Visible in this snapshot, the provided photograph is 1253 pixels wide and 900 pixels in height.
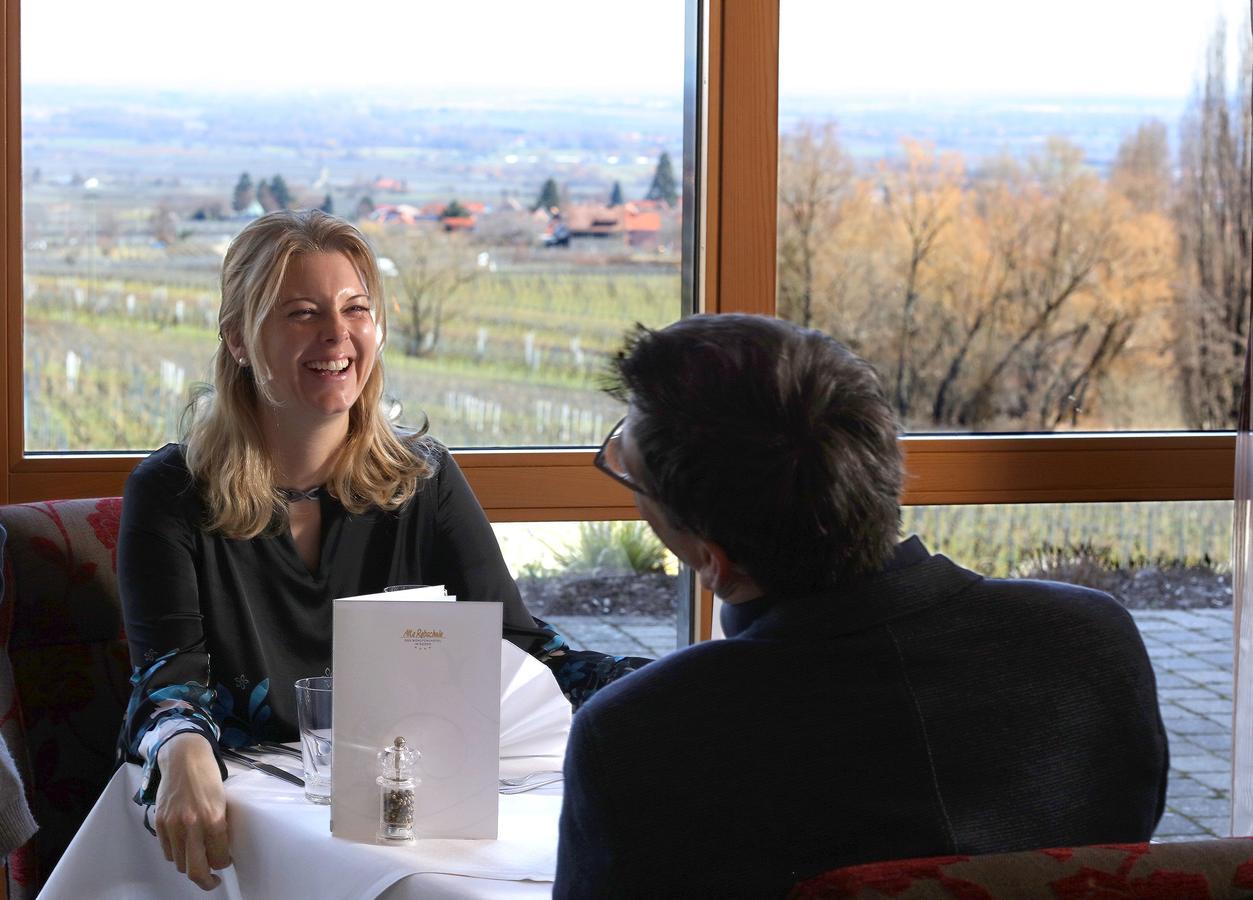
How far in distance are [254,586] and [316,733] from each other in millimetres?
519

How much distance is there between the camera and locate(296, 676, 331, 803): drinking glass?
143cm

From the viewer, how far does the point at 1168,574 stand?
2.94 meters

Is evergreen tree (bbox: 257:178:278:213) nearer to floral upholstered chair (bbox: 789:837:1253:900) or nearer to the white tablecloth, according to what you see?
the white tablecloth

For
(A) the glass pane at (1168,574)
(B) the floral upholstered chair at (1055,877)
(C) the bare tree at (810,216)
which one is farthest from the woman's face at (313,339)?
(A) the glass pane at (1168,574)

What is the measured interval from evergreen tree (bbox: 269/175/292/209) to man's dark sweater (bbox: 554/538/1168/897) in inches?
70.0

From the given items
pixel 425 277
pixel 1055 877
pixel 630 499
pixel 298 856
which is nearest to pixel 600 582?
pixel 630 499

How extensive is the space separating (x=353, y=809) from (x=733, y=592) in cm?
47

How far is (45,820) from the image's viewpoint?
1957 millimetres

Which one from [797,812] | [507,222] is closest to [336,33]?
[507,222]

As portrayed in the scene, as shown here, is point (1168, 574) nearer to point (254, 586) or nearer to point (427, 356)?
point (427, 356)

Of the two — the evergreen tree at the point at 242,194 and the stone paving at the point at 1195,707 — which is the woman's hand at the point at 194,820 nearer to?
the evergreen tree at the point at 242,194

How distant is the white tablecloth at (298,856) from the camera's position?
1263 mm

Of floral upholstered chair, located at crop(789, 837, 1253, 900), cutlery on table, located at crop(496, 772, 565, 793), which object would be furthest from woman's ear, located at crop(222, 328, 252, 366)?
floral upholstered chair, located at crop(789, 837, 1253, 900)

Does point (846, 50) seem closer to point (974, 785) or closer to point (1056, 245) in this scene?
point (1056, 245)
